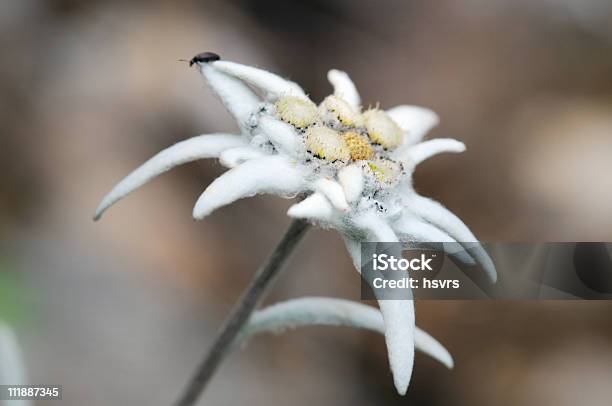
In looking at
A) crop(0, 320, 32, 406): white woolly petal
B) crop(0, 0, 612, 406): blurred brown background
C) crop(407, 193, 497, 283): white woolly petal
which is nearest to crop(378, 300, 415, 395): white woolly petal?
crop(407, 193, 497, 283): white woolly petal

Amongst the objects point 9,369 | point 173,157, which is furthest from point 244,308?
point 9,369

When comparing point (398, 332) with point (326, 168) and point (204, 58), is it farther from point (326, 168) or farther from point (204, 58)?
point (204, 58)

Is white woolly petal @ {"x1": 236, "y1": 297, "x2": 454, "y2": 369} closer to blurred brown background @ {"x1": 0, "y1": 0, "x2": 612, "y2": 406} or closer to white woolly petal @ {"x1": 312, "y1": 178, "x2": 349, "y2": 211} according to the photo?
white woolly petal @ {"x1": 312, "y1": 178, "x2": 349, "y2": 211}

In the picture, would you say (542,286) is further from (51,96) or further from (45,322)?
(51,96)

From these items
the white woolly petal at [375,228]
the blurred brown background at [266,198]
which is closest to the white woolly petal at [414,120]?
A: the white woolly petal at [375,228]

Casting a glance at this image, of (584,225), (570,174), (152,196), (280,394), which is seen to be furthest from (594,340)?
(152,196)

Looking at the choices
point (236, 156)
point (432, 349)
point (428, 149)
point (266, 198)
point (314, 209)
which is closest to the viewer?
point (314, 209)

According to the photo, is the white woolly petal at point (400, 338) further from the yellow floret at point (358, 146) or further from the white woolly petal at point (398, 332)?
the yellow floret at point (358, 146)
